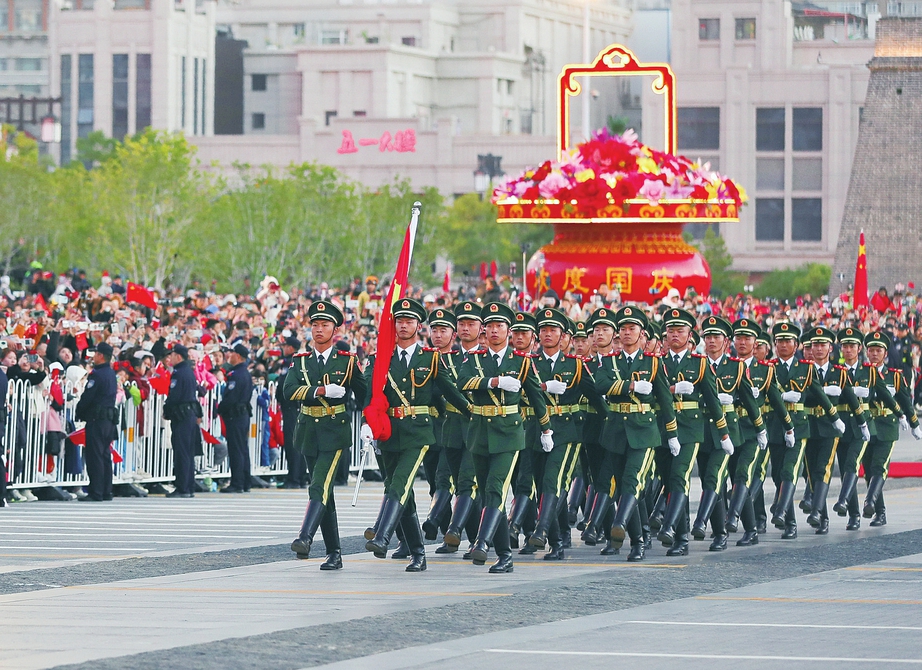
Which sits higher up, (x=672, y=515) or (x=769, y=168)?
(x=769, y=168)

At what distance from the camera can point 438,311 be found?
1373 centimetres

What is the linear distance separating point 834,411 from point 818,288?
6986cm

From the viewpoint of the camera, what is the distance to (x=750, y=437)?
52.0 feet

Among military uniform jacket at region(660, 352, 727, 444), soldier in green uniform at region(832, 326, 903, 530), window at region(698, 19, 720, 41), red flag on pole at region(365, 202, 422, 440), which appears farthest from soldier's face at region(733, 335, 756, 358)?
window at region(698, 19, 720, 41)

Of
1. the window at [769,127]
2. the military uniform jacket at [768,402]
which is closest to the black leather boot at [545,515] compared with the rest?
the military uniform jacket at [768,402]

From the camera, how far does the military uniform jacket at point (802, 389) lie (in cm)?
1670

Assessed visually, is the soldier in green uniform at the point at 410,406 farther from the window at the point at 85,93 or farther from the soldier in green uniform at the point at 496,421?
the window at the point at 85,93

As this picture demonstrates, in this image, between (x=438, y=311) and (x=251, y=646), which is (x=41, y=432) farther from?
(x=251, y=646)

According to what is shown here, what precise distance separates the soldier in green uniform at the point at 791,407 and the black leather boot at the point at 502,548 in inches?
145

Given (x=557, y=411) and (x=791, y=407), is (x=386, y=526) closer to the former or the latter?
(x=557, y=411)

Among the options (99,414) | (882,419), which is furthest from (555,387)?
(99,414)

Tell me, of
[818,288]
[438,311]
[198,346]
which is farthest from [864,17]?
[438,311]

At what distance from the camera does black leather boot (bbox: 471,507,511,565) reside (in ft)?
44.2

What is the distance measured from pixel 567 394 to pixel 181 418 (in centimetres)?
613
